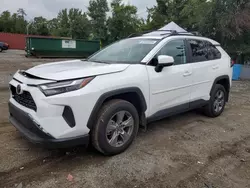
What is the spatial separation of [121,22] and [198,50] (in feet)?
95.8

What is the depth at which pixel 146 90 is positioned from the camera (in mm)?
3461

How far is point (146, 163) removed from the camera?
3.13 m

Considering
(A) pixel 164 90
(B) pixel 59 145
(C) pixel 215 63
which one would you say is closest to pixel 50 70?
(B) pixel 59 145

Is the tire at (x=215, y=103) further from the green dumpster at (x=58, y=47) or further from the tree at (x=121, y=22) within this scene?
the tree at (x=121, y=22)

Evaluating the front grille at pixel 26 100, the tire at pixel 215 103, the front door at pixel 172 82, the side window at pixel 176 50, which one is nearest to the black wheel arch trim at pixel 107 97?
the front door at pixel 172 82

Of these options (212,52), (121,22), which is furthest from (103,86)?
(121,22)

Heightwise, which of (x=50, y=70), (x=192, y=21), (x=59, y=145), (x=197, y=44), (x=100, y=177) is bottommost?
(x=100, y=177)

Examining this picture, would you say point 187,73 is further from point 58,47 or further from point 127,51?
point 58,47

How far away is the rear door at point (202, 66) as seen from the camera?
4.39 meters

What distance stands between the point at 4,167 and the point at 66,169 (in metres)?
0.75

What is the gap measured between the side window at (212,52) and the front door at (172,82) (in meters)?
0.89

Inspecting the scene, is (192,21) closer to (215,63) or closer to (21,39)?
(215,63)

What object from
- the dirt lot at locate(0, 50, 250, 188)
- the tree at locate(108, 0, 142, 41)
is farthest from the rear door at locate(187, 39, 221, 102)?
the tree at locate(108, 0, 142, 41)

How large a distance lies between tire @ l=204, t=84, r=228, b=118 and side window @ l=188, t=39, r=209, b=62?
29.0 inches
